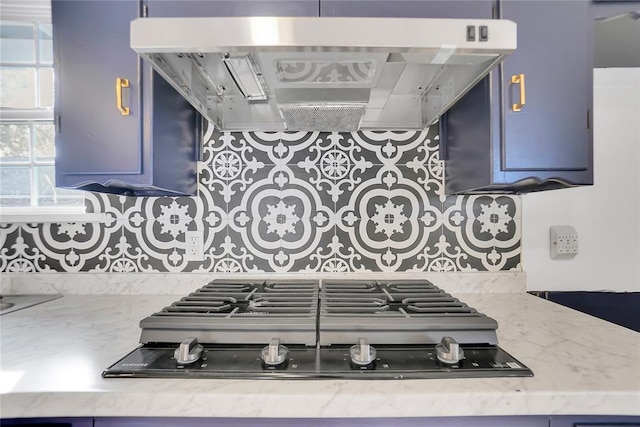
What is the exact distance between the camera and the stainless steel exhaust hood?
763 mm

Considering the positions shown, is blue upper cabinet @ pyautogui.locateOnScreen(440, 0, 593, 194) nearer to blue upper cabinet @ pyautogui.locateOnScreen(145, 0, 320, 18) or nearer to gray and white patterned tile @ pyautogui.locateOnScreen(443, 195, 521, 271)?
gray and white patterned tile @ pyautogui.locateOnScreen(443, 195, 521, 271)

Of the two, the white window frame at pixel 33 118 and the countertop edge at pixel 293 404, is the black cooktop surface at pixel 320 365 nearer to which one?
the countertop edge at pixel 293 404

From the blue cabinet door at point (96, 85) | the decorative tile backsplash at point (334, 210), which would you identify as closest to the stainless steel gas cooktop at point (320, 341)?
the decorative tile backsplash at point (334, 210)

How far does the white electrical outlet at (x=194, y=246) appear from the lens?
1.39 m

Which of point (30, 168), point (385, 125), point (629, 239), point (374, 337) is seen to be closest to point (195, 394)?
point (374, 337)

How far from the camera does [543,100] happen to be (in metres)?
1.04

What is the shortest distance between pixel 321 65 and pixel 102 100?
2.27ft

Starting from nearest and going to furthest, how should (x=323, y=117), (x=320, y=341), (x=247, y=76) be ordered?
(x=320, y=341), (x=247, y=76), (x=323, y=117)

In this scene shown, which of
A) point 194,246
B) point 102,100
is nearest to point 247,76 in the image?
point 102,100

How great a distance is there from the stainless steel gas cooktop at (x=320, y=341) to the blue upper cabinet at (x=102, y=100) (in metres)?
0.48

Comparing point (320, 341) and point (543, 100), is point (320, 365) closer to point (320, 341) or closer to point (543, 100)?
point (320, 341)

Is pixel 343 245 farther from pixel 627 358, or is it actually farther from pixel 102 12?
pixel 102 12

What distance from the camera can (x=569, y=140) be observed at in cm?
104

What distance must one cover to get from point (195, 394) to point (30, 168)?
144 centimetres
